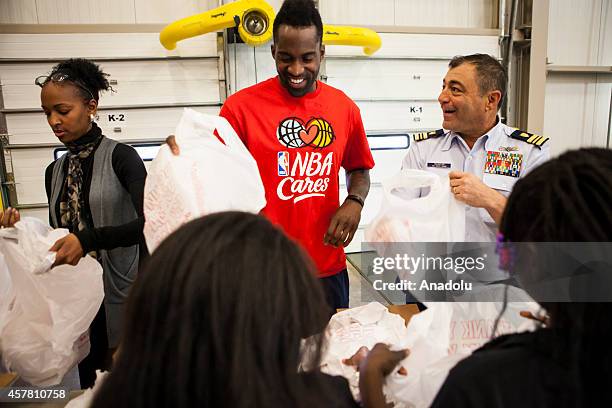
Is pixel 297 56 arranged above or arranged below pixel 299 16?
below

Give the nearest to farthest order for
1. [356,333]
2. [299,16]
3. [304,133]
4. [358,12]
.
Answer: [356,333]
[299,16]
[304,133]
[358,12]

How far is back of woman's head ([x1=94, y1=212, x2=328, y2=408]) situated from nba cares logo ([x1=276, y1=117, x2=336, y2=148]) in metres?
1.08

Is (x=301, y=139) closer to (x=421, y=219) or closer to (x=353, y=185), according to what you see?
(x=353, y=185)

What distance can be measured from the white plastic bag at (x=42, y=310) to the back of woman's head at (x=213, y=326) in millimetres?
1015

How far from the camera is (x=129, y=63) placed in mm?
4137

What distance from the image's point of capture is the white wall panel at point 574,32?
16.2ft

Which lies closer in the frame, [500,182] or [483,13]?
[500,182]

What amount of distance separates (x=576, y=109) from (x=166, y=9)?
15.9 feet

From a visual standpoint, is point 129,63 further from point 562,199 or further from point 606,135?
point 606,135

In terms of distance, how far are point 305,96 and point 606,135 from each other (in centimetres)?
523

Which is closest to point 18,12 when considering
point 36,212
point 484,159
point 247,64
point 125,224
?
point 36,212

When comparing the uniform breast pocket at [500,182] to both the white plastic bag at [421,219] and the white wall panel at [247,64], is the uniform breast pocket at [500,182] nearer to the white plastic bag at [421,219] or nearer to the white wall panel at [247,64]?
the white plastic bag at [421,219]

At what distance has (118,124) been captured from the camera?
421cm

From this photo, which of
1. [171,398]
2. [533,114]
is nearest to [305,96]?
[171,398]
